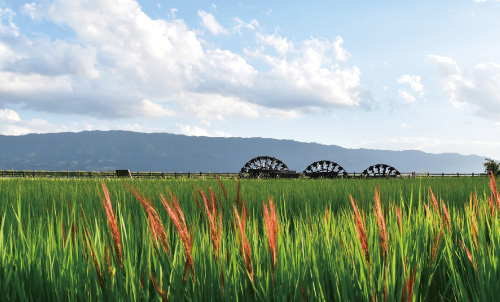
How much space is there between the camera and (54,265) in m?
2.02

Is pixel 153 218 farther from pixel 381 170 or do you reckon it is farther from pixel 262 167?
pixel 381 170

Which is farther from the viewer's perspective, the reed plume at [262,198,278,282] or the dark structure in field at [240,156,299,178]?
the dark structure in field at [240,156,299,178]

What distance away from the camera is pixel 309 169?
39875 millimetres

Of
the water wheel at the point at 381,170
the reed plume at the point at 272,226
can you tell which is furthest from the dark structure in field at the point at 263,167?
the reed plume at the point at 272,226

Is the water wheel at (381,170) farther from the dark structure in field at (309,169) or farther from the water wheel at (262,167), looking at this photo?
the water wheel at (262,167)

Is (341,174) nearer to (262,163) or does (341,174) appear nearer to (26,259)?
(262,163)

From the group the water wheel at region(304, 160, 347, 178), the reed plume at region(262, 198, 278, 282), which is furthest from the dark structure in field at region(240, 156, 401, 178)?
the reed plume at region(262, 198, 278, 282)

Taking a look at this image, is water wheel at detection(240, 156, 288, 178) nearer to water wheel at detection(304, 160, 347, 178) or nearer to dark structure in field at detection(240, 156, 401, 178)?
dark structure in field at detection(240, 156, 401, 178)

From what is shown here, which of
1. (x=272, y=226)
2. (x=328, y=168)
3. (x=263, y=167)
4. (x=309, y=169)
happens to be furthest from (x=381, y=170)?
(x=272, y=226)

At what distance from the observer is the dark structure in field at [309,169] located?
123ft

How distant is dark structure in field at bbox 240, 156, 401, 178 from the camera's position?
3738cm

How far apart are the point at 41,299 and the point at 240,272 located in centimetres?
106

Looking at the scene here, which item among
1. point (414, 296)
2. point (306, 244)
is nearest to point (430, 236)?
point (306, 244)

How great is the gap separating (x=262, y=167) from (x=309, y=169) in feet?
16.7
